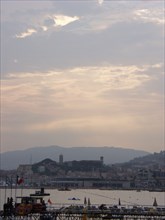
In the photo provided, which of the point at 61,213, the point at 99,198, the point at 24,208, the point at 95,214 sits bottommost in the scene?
the point at 95,214

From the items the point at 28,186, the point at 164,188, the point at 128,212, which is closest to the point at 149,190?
the point at 164,188

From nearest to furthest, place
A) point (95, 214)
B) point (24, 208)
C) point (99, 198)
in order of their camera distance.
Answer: point (24, 208) → point (95, 214) → point (99, 198)

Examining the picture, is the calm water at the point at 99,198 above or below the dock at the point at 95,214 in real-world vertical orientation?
above

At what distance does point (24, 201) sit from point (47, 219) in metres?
4.59

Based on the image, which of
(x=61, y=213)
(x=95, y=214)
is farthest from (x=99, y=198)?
(x=61, y=213)

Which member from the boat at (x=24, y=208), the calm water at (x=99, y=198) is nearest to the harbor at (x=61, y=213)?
the boat at (x=24, y=208)

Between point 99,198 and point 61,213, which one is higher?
point 99,198

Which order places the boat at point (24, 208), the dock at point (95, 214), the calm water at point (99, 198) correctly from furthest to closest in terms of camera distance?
the calm water at point (99, 198)
the dock at point (95, 214)
the boat at point (24, 208)

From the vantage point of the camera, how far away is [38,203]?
46.4m

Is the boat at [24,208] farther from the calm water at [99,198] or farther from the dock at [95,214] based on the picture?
the calm water at [99,198]

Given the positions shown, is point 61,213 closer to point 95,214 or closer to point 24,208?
point 95,214

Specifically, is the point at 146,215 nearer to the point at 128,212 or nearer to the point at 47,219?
the point at 128,212

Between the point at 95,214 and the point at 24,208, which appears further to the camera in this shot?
the point at 95,214

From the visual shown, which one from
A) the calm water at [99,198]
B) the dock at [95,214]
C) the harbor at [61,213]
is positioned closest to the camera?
the harbor at [61,213]
